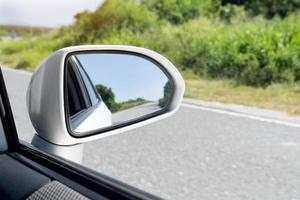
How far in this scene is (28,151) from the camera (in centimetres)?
132

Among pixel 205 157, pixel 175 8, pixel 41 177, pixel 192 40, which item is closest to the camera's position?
pixel 41 177

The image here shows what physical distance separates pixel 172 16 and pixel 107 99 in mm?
15845

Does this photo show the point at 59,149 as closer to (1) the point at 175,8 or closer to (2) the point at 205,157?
(2) the point at 205,157

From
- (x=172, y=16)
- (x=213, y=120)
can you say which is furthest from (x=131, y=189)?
(x=172, y=16)

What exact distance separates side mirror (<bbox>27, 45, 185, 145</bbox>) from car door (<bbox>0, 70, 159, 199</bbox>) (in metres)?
0.08

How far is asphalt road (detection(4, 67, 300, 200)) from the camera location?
295 centimetres

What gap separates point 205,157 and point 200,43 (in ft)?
23.4

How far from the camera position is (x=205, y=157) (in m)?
3.72

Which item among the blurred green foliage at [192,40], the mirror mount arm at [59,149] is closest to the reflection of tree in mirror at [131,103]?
the mirror mount arm at [59,149]

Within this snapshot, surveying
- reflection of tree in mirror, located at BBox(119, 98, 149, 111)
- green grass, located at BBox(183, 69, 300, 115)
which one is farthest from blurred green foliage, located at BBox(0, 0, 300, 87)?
reflection of tree in mirror, located at BBox(119, 98, 149, 111)

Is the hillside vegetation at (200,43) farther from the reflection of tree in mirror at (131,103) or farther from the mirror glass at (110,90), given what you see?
the reflection of tree in mirror at (131,103)

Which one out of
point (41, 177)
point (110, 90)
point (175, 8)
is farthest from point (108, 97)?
point (175, 8)

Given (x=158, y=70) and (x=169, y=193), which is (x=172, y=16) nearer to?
(x=169, y=193)

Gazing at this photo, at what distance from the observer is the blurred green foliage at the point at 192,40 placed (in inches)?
331
